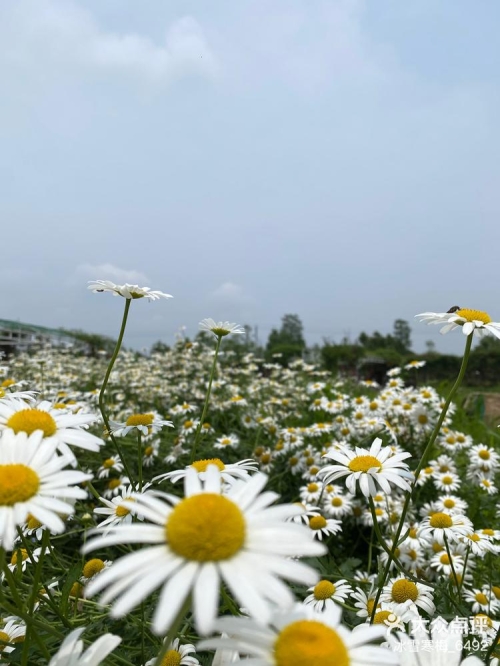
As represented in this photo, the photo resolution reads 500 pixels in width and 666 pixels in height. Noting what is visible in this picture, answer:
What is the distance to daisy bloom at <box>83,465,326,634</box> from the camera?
1.74ft

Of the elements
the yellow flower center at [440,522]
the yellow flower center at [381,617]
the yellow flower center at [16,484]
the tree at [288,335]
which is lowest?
the yellow flower center at [381,617]

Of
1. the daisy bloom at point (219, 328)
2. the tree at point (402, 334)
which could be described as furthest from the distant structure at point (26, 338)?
the tree at point (402, 334)

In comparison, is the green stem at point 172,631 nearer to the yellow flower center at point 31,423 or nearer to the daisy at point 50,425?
the daisy at point 50,425

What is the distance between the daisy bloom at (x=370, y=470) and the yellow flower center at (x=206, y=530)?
0.64 meters

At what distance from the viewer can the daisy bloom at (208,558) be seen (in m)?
0.53

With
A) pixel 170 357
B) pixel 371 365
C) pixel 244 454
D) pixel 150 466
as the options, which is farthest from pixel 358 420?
pixel 371 365

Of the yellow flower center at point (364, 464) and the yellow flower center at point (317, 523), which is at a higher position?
the yellow flower center at point (364, 464)

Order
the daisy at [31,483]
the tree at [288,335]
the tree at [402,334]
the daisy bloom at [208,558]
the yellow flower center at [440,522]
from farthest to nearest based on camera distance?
the tree at [402,334]
the tree at [288,335]
the yellow flower center at [440,522]
the daisy at [31,483]
the daisy bloom at [208,558]

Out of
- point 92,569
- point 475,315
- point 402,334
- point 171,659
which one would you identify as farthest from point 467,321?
point 402,334

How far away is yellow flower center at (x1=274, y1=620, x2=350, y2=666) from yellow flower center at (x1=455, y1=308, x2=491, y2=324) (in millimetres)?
1082

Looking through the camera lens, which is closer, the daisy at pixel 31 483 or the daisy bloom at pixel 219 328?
the daisy at pixel 31 483

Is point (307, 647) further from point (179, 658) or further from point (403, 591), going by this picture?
point (403, 591)

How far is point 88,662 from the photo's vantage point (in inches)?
26.7

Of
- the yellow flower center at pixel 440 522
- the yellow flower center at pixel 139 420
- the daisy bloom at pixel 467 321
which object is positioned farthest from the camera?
the yellow flower center at pixel 440 522
